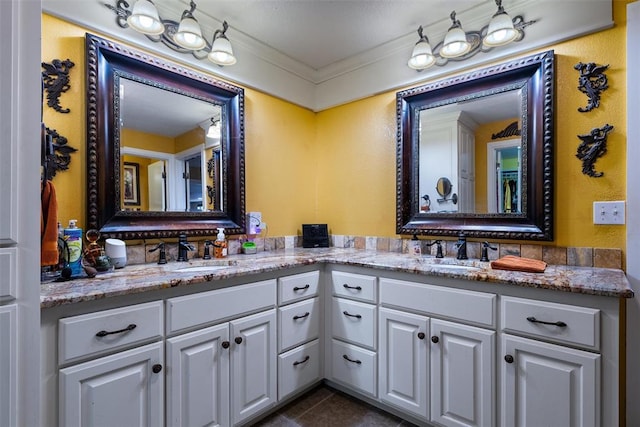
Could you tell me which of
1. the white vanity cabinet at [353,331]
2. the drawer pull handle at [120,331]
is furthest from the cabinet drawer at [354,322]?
the drawer pull handle at [120,331]

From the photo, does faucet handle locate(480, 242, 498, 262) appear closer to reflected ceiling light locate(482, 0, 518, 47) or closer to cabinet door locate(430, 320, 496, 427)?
cabinet door locate(430, 320, 496, 427)

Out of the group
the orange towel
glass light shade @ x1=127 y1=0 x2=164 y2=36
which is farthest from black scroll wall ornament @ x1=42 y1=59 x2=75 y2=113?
the orange towel

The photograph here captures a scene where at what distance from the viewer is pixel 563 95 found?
67.7 inches

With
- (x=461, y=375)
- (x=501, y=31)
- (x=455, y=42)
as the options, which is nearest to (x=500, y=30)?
(x=501, y=31)

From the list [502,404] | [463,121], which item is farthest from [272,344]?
[463,121]

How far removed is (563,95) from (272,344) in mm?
2073

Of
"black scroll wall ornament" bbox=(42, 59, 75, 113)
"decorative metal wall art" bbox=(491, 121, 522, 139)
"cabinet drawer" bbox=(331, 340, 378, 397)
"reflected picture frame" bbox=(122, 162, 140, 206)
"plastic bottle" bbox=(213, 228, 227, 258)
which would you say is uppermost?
"black scroll wall ornament" bbox=(42, 59, 75, 113)

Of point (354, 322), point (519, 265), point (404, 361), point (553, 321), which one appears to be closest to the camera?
point (553, 321)

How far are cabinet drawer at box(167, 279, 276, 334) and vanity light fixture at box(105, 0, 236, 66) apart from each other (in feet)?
4.45

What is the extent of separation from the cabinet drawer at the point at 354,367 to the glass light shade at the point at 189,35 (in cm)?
193

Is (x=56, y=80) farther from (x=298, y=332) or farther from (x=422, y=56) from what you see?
(x=422, y=56)

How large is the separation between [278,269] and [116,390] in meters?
0.85

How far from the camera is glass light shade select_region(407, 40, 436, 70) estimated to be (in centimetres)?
200

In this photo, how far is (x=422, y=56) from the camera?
6.64ft
